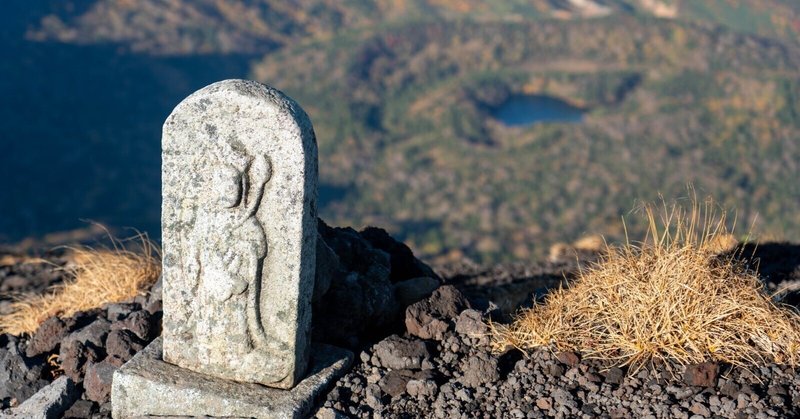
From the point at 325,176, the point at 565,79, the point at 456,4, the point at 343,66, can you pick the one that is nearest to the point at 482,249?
the point at 325,176

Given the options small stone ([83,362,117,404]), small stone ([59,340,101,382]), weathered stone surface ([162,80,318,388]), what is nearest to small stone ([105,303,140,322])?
small stone ([59,340,101,382])

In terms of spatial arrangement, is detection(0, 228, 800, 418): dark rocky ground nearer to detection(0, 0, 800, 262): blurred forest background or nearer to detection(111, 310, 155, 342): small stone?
detection(111, 310, 155, 342): small stone

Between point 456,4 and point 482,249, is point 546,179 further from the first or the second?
point 456,4

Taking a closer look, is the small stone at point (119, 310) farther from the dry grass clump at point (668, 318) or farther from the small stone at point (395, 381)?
the dry grass clump at point (668, 318)

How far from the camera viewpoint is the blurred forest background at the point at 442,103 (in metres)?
36.8

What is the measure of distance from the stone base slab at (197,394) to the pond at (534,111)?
43.3 metres

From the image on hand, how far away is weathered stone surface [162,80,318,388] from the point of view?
167 inches

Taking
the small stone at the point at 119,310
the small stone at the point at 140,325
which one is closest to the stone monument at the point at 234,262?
the small stone at the point at 140,325

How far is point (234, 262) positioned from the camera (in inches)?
175

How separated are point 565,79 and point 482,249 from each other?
2311cm

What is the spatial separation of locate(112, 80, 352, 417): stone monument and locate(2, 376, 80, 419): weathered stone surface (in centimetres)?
54

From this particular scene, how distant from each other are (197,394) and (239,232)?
94 cm

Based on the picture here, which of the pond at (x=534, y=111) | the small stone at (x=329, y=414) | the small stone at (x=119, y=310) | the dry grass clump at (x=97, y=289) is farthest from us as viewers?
the pond at (x=534, y=111)

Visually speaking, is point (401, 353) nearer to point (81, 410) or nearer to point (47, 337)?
point (81, 410)
